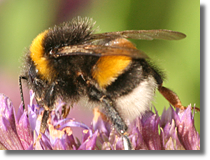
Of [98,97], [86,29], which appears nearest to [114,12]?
[86,29]

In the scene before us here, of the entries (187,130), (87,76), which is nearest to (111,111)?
(87,76)

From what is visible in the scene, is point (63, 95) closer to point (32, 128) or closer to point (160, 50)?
point (32, 128)

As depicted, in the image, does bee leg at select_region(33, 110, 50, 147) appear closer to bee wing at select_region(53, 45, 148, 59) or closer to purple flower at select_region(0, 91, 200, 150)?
purple flower at select_region(0, 91, 200, 150)

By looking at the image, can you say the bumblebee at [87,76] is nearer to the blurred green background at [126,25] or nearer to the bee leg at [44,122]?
the bee leg at [44,122]

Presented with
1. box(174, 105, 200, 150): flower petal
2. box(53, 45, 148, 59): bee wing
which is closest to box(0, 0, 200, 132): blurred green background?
box(174, 105, 200, 150): flower petal

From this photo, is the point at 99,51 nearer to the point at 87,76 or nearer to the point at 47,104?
the point at 87,76
